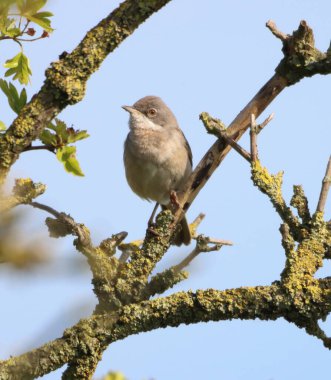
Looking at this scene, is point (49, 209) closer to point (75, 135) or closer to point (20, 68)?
point (75, 135)

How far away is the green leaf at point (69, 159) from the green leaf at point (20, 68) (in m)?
0.54

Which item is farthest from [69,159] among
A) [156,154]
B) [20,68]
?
[156,154]

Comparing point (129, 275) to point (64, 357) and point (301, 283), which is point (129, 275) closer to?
point (64, 357)

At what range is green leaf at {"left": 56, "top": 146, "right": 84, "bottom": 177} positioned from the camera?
301 centimetres

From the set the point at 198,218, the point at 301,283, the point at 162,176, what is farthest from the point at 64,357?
the point at 162,176

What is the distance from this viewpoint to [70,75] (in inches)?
112

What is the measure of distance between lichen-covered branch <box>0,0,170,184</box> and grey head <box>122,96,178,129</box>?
4.15 meters

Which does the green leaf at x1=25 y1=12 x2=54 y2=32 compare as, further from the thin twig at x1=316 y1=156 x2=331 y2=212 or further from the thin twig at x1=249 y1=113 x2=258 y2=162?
the thin twig at x1=316 y1=156 x2=331 y2=212

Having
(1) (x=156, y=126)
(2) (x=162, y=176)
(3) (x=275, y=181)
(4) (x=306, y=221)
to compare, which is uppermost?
(1) (x=156, y=126)

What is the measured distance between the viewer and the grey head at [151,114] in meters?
7.25

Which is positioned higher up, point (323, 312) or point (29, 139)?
point (29, 139)

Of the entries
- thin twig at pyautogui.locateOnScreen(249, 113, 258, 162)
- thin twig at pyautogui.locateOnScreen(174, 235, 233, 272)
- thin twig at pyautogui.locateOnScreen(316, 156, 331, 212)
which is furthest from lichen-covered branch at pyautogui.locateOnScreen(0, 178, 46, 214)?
thin twig at pyautogui.locateOnScreen(316, 156, 331, 212)

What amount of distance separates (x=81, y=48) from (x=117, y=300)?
1.43m

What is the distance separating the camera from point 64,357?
3.04m
